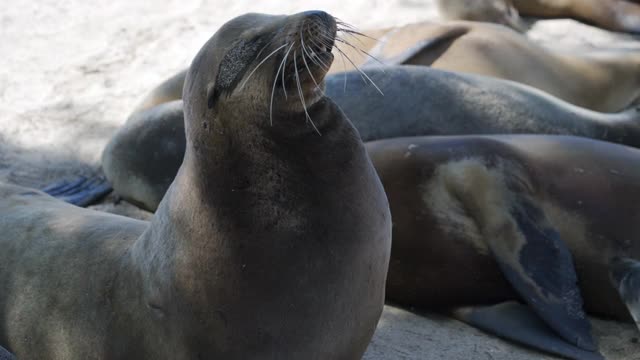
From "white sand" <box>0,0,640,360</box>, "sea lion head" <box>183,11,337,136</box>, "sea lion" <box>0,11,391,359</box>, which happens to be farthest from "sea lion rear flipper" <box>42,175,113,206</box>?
"sea lion head" <box>183,11,337,136</box>

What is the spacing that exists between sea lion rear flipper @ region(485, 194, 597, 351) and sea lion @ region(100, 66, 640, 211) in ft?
2.80

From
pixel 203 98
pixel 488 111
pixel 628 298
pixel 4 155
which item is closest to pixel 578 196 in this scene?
pixel 628 298

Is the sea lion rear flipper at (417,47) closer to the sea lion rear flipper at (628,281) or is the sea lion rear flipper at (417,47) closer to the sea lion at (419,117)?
the sea lion at (419,117)

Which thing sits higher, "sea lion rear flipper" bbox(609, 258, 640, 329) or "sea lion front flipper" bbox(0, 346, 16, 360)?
"sea lion front flipper" bbox(0, 346, 16, 360)

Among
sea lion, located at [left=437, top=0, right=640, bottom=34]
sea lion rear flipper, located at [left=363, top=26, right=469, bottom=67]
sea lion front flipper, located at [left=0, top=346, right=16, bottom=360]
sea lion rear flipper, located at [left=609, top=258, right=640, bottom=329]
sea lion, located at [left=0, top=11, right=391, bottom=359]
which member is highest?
sea lion, located at [left=0, top=11, right=391, bottom=359]

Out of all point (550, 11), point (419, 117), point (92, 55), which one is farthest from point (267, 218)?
point (550, 11)

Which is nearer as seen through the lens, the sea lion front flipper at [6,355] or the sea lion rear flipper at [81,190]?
the sea lion front flipper at [6,355]

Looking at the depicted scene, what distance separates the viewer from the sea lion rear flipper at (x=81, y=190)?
4742 mm

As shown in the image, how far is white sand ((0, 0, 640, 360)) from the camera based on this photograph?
5391mm

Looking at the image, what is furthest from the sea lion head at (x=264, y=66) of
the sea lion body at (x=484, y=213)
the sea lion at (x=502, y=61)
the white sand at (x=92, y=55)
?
the sea lion at (x=502, y=61)

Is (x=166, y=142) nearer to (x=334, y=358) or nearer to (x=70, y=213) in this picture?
(x=70, y=213)

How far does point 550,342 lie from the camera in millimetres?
3391

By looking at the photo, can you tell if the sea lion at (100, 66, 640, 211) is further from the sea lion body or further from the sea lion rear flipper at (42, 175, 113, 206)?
the sea lion body

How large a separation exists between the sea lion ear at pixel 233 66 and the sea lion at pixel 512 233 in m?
1.33
